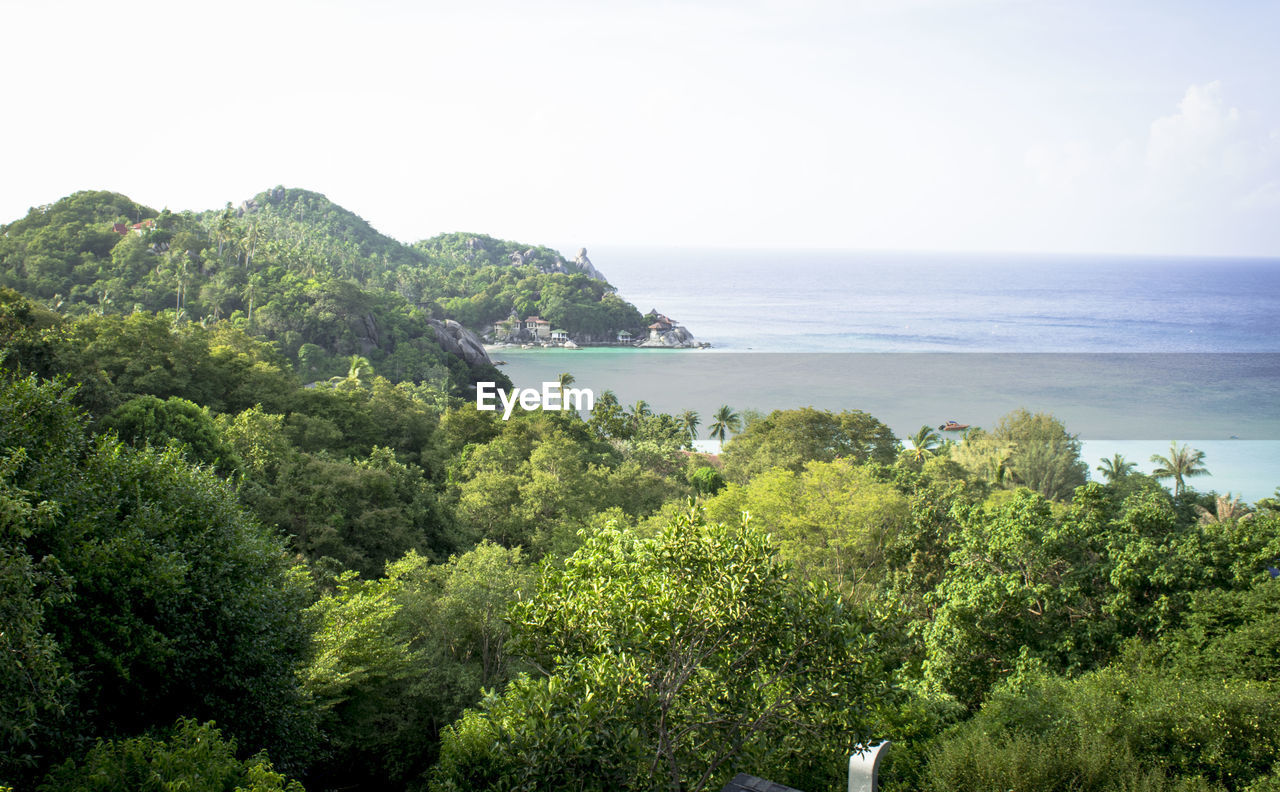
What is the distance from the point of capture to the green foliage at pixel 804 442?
3485cm

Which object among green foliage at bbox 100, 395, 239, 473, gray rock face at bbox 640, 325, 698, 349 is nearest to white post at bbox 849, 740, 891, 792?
green foliage at bbox 100, 395, 239, 473

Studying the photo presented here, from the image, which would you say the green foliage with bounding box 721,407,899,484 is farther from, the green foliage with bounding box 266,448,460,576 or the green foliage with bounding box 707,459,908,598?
the green foliage with bounding box 266,448,460,576

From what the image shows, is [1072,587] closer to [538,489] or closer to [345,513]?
[538,489]

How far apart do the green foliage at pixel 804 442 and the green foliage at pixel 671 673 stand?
2691 cm

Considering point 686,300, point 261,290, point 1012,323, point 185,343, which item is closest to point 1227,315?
point 1012,323

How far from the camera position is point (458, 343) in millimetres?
73188

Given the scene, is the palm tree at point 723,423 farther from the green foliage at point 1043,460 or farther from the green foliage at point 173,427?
the green foliage at point 173,427

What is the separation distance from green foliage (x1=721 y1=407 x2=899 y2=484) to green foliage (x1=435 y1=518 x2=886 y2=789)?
26.9m

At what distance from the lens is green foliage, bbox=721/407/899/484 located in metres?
34.8

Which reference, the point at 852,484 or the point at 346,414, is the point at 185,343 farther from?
the point at 852,484

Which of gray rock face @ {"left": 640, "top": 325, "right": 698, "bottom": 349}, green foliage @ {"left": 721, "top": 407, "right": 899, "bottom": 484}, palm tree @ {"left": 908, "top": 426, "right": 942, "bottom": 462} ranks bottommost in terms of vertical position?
palm tree @ {"left": 908, "top": 426, "right": 942, "bottom": 462}

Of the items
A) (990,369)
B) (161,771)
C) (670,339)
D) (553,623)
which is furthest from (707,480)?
(670,339)

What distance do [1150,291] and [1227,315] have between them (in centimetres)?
4659

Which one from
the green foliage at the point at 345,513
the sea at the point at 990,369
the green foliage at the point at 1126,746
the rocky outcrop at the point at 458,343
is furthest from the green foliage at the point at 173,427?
the rocky outcrop at the point at 458,343
